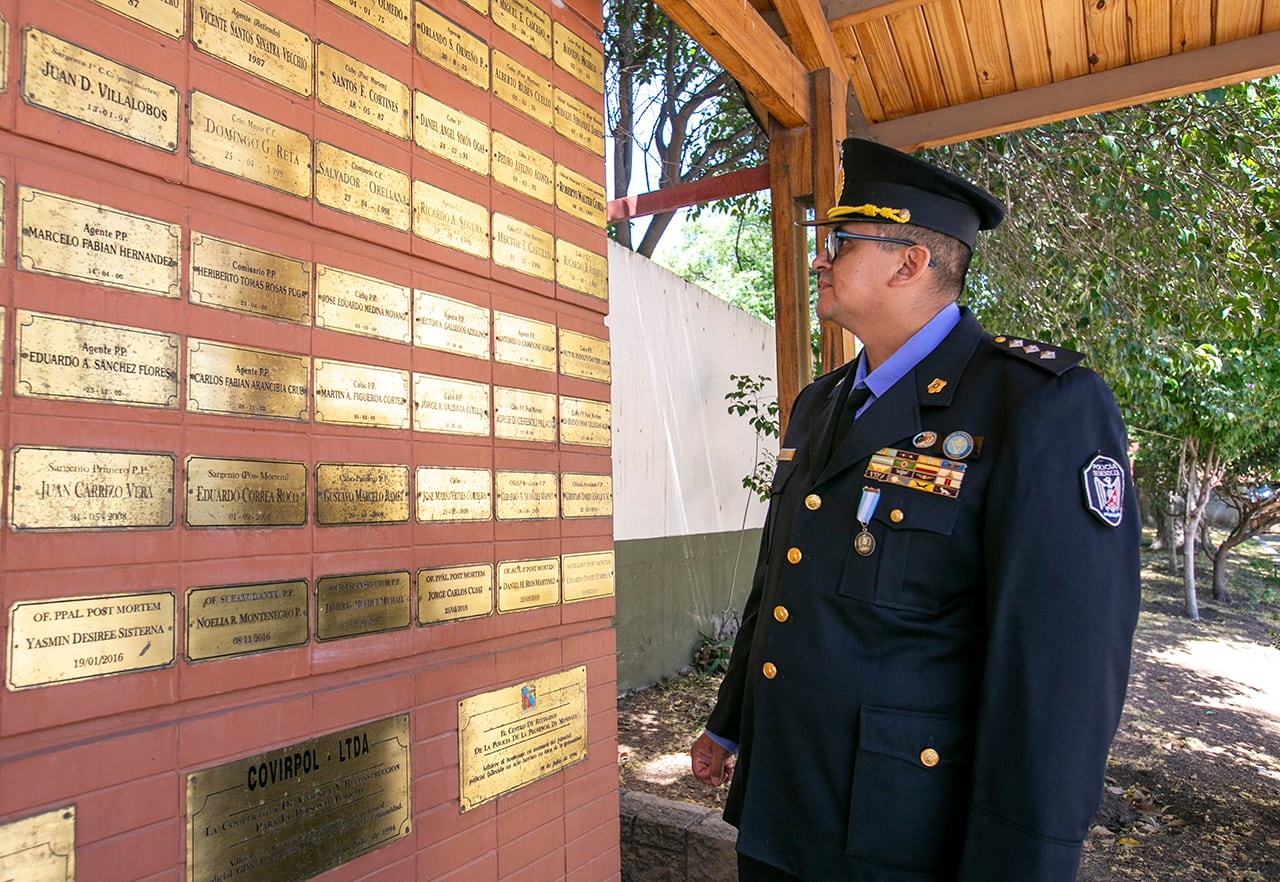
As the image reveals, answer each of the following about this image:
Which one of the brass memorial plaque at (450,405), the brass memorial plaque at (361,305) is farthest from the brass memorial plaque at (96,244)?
the brass memorial plaque at (450,405)

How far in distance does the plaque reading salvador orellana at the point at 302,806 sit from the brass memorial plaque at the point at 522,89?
1.37 meters

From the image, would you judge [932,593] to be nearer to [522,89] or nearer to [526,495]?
[526,495]

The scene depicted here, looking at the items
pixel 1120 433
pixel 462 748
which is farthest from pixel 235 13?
pixel 1120 433

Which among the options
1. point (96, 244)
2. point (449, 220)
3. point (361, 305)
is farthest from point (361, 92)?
point (96, 244)

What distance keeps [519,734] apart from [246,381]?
3.29 ft

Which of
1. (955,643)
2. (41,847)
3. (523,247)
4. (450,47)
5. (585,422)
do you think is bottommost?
(41,847)

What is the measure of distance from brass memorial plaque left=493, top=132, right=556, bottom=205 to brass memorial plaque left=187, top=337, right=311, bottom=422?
0.71 meters

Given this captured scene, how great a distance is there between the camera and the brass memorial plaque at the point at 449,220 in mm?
1754

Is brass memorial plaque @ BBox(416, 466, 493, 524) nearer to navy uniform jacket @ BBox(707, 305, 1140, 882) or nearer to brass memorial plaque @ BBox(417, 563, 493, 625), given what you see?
brass memorial plaque @ BBox(417, 563, 493, 625)

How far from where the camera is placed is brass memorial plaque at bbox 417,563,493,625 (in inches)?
68.2

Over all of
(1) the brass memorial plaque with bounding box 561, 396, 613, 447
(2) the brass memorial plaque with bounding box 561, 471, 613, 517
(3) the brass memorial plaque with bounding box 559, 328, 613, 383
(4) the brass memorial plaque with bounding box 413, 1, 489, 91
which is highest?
(4) the brass memorial plaque with bounding box 413, 1, 489, 91

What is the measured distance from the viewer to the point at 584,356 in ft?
7.35

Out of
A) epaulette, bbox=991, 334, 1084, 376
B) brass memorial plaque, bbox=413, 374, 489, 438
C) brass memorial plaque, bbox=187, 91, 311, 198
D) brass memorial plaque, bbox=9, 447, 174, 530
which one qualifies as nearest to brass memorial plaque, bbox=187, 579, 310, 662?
brass memorial plaque, bbox=9, 447, 174, 530

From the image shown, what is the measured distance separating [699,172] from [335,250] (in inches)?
312
